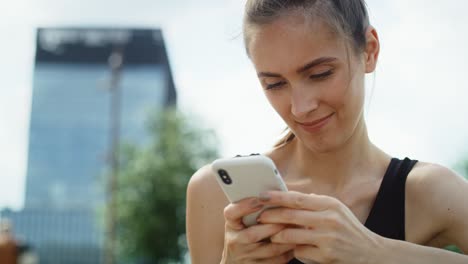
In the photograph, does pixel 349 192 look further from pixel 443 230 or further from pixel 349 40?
pixel 349 40

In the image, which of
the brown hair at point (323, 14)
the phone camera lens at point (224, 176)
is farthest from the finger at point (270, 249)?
the brown hair at point (323, 14)

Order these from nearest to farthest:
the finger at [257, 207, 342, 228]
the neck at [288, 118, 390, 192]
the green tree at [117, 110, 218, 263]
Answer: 1. the finger at [257, 207, 342, 228]
2. the neck at [288, 118, 390, 192]
3. the green tree at [117, 110, 218, 263]

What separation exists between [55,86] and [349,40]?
102860 mm

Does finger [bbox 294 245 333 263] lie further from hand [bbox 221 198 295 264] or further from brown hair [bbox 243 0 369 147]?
brown hair [bbox 243 0 369 147]

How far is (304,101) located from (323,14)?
31cm

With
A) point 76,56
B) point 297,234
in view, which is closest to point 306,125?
point 297,234

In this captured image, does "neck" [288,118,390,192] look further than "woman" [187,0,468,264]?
Yes

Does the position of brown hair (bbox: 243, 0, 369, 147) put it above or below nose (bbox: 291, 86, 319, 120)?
above

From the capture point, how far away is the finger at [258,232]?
2037 mm

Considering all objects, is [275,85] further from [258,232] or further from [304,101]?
[258,232]

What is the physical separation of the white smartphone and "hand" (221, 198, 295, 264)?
0.03m

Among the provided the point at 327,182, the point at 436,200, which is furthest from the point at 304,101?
the point at 436,200

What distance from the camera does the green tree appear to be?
3111cm

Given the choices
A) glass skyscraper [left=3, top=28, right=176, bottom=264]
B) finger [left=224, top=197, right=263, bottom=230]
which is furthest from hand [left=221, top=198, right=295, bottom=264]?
glass skyscraper [left=3, top=28, right=176, bottom=264]
